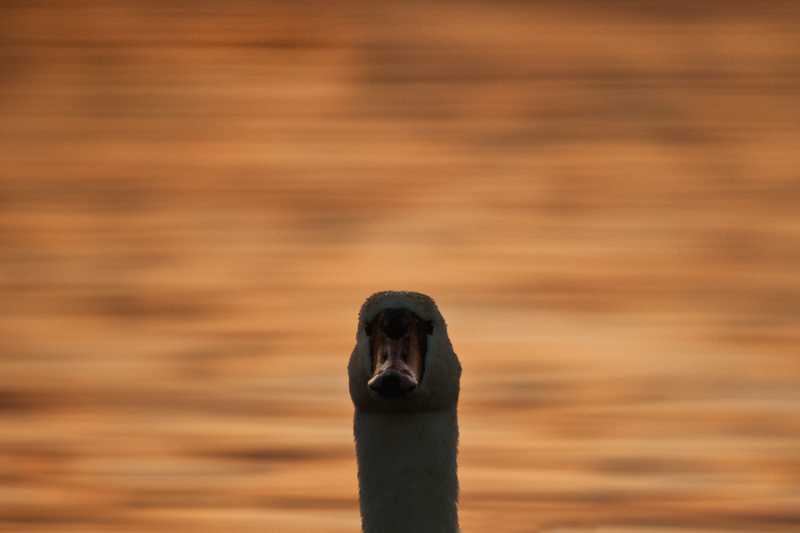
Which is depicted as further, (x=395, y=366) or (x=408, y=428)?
(x=408, y=428)

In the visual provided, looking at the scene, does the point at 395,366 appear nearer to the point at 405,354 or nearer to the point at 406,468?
the point at 405,354

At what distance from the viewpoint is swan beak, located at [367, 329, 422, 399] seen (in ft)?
9.65

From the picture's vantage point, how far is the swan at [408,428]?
10.4 ft

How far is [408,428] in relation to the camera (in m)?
3.18

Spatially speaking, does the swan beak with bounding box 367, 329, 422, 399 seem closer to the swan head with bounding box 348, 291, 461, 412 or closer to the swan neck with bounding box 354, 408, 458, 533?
the swan head with bounding box 348, 291, 461, 412

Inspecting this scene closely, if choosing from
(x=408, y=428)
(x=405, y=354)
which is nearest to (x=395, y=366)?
(x=405, y=354)

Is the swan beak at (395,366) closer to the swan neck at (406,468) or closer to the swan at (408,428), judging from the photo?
the swan at (408,428)

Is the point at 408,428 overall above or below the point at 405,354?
below

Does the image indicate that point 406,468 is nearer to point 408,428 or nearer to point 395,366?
point 408,428

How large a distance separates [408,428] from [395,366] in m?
0.25

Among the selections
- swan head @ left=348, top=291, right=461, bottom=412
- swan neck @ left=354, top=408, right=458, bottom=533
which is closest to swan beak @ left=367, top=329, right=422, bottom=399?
swan head @ left=348, top=291, right=461, bottom=412

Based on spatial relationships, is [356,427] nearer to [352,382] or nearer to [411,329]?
[352,382]

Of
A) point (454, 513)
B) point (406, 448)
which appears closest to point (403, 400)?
point (406, 448)

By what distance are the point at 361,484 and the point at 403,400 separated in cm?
29
